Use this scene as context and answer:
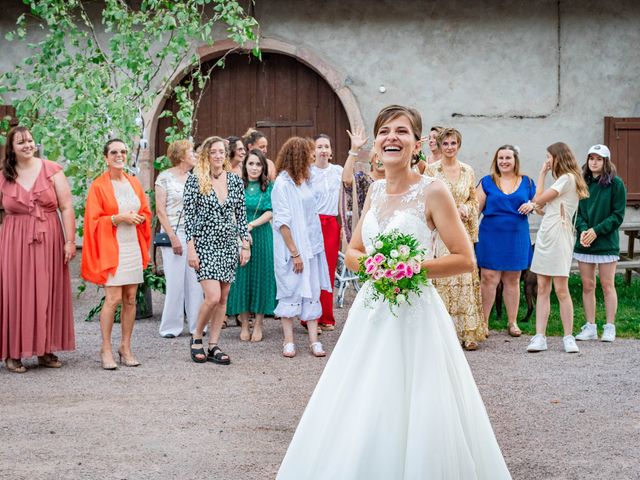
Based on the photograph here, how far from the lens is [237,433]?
5723 mm

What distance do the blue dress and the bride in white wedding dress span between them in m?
5.06

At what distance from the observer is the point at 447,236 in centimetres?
402

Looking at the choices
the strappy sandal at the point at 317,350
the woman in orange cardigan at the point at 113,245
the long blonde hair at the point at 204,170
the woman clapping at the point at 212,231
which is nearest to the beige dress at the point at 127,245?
the woman in orange cardigan at the point at 113,245

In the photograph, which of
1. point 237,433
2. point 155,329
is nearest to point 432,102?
point 155,329

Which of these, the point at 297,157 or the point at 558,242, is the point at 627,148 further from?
the point at 297,157

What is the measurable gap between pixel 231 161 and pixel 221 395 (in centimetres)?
306

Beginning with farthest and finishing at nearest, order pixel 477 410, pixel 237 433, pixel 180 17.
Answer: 1. pixel 180 17
2. pixel 237 433
3. pixel 477 410

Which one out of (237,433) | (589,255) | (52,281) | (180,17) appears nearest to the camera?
(237,433)

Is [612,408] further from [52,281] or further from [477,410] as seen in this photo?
[52,281]

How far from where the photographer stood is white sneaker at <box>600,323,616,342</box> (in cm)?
870

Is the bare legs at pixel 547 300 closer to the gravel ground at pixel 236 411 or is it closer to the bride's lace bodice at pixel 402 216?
the gravel ground at pixel 236 411

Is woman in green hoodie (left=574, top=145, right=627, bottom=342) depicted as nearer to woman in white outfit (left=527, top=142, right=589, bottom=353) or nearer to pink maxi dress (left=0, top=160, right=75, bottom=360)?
woman in white outfit (left=527, top=142, right=589, bottom=353)

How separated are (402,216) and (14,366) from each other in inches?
183

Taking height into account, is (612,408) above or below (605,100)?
below
